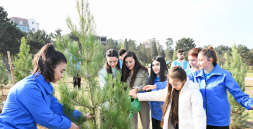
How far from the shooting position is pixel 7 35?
24516 millimetres

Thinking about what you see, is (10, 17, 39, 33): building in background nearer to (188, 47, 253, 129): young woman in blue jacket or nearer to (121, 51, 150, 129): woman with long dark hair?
(121, 51, 150, 129): woman with long dark hair

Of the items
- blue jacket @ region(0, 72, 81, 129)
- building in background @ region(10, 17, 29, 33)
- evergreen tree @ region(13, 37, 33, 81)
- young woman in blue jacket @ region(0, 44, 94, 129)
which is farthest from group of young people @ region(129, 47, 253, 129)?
building in background @ region(10, 17, 29, 33)

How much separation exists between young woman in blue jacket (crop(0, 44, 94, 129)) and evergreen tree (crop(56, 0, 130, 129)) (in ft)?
0.95

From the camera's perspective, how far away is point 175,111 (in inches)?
80.0

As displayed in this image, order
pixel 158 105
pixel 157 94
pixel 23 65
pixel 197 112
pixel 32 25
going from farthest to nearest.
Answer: pixel 32 25
pixel 23 65
pixel 158 105
pixel 157 94
pixel 197 112

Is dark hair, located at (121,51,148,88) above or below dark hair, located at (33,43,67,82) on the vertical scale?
below

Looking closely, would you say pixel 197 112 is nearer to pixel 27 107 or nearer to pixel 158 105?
pixel 158 105

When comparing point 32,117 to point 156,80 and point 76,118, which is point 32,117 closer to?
point 76,118

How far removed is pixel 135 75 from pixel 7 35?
94.5 ft

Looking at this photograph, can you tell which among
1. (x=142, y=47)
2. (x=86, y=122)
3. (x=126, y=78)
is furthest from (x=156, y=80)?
(x=142, y=47)

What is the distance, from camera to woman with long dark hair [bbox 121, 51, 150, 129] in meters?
2.71

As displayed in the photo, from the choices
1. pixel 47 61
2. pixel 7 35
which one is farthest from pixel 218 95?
pixel 7 35

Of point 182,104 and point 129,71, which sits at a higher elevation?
point 129,71

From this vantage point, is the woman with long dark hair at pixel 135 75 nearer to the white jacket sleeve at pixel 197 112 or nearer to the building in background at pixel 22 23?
the white jacket sleeve at pixel 197 112
